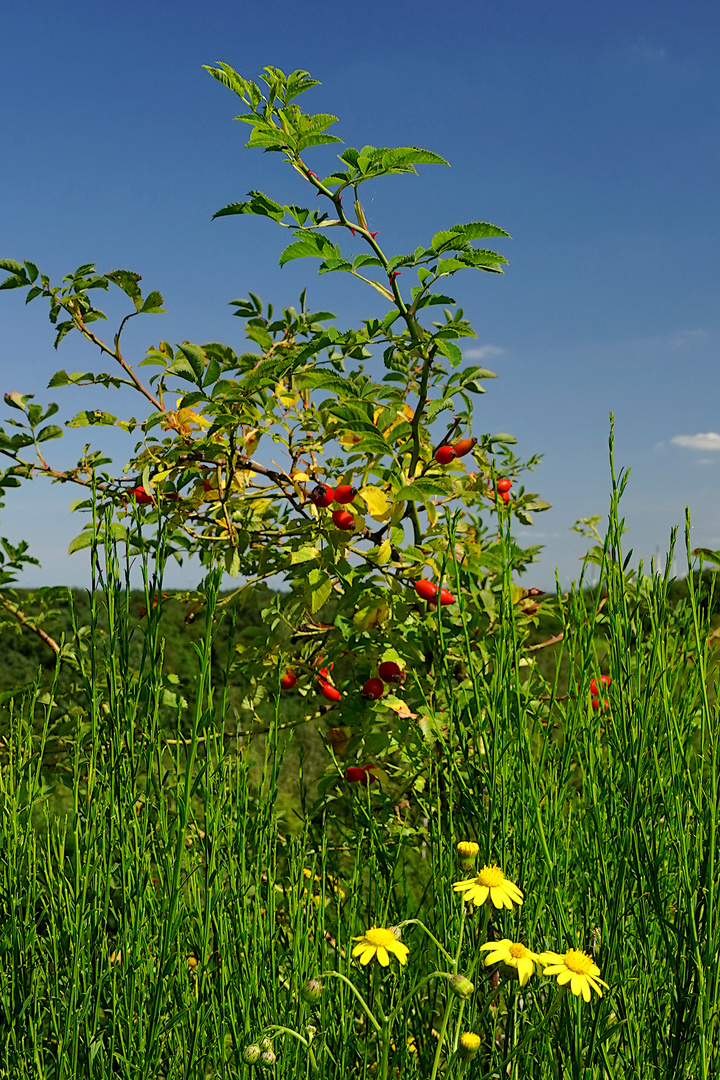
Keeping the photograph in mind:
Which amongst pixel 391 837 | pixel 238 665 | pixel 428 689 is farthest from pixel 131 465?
pixel 391 837

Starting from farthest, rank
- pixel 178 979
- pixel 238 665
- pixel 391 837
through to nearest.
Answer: pixel 238 665
pixel 391 837
pixel 178 979

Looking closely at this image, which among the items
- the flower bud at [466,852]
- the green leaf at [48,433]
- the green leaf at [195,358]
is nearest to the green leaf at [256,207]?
the green leaf at [195,358]

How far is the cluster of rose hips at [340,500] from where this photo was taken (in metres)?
2.31

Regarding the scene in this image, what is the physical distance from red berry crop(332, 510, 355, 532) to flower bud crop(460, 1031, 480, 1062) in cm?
140

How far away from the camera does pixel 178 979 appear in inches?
54.8

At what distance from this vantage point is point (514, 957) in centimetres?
114

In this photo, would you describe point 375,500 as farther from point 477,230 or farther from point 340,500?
point 477,230

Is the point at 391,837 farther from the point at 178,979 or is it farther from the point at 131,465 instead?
the point at 131,465

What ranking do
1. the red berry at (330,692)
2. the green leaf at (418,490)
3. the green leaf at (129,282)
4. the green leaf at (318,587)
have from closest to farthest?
the green leaf at (418,490), the green leaf at (318,587), the red berry at (330,692), the green leaf at (129,282)

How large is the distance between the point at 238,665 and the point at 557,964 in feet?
4.82

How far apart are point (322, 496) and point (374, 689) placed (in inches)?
23.6

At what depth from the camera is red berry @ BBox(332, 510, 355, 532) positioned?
2.30 metres

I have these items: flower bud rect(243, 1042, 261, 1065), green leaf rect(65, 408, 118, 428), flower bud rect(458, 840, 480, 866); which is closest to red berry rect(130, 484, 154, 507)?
green leaf rect(65, 408, 118, 428)

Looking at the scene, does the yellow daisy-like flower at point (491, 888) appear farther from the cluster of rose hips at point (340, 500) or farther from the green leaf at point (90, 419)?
the green leaf at point (90, 419)
